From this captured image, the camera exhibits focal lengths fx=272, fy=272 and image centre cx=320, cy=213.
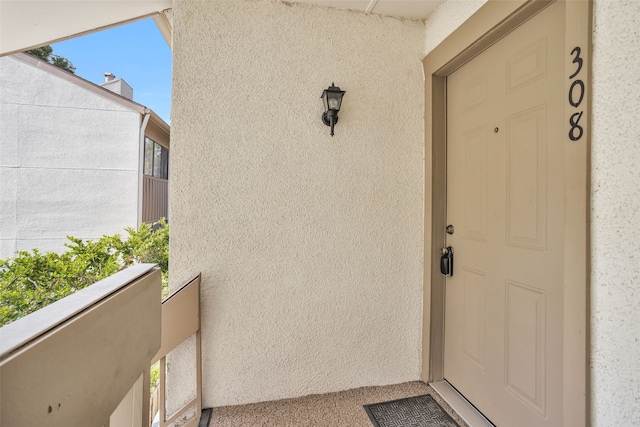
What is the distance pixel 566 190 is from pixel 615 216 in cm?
18

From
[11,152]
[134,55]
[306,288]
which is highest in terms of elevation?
[134,55]

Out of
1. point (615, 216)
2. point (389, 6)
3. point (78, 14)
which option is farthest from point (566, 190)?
point (78, 14)

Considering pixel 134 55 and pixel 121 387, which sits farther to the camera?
pixel 134 55

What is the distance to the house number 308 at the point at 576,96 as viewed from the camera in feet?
3.45

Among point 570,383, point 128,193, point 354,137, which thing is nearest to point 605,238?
point 570,383

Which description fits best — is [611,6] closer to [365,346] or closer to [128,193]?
[365,346]

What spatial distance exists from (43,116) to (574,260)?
306 inches

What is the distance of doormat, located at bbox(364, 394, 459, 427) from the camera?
1609 millimetres

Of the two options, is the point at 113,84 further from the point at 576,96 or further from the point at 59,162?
the point at 576,96

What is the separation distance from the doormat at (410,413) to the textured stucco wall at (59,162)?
555 centimetres

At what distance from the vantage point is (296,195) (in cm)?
187

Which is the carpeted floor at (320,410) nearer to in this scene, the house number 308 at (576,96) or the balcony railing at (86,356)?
the balcony railing at (86,356)

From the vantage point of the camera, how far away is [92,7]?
5.74 ft

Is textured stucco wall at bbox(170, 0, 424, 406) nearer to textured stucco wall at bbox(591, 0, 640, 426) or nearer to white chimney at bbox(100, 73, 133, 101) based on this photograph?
textured stucco wall at bbox(591, 0, 640, 426)
